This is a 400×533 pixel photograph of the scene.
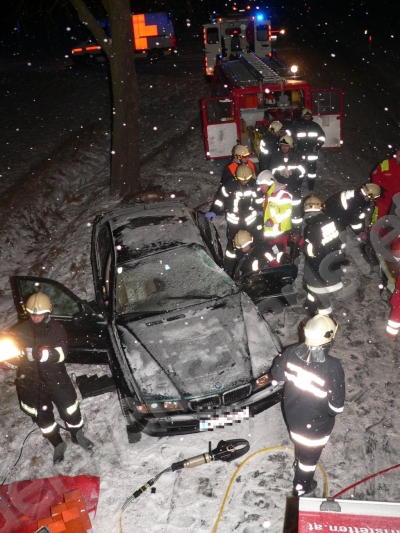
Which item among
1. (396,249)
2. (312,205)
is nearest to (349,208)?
(312,205)

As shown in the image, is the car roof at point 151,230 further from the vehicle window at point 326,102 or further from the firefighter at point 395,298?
the vehicle window at point 326,102

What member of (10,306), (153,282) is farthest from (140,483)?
(10,306)

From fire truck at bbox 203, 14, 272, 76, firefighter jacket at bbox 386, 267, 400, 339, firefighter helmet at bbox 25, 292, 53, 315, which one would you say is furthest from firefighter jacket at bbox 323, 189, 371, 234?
fire truck at bbox 203, 14, 272, 76

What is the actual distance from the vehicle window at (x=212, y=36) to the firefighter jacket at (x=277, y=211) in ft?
35.0

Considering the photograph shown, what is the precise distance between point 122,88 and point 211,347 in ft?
21.6

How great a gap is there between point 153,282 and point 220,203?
212 cm

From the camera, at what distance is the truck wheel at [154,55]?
21109mm

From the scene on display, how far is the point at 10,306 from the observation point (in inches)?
307

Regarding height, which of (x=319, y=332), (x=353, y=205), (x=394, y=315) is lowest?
(x=394, y=315)

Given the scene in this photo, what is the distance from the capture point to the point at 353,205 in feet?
21.2

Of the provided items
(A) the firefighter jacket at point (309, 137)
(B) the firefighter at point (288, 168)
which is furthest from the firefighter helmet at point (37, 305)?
(A) the firefighter jacket at point (309, 137)

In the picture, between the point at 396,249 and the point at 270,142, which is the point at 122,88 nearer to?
the point at 270,142

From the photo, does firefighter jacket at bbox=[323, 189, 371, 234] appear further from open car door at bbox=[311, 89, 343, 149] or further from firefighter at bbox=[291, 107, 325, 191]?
open car door at bbox=[311, 89, 343, 149]

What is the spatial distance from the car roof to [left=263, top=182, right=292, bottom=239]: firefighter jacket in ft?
3.54
